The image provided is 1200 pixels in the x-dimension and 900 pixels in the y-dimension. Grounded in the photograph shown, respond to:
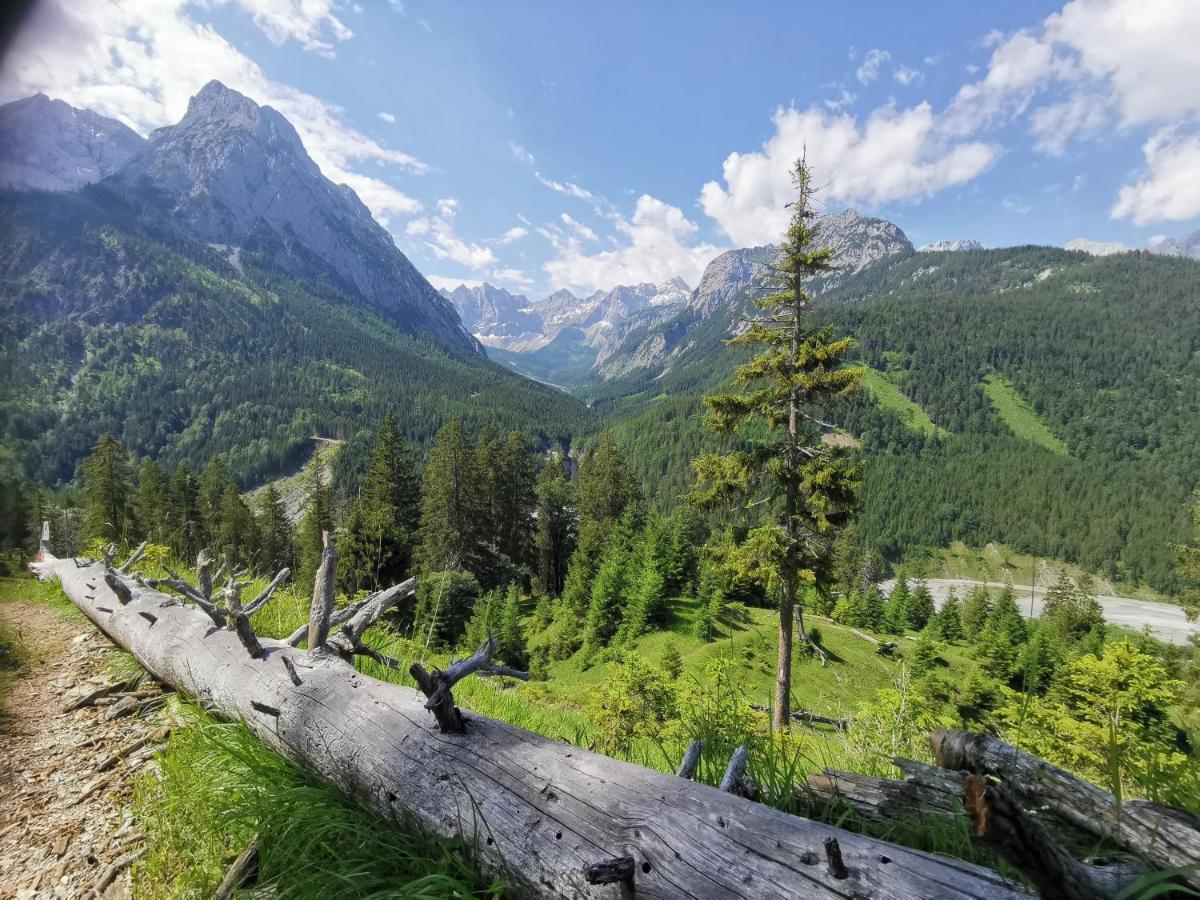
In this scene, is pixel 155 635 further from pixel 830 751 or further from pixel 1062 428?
pixel 1062 428

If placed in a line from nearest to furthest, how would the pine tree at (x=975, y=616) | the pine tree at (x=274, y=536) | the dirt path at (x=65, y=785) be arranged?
the dirt path at (x=65, y=785)
the pine tree at (x=274, y=536)
the pine tree at (x=975, y=616)

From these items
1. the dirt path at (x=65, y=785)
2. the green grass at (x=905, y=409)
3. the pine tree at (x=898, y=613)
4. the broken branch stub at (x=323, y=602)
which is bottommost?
the pine tree at (x=898, y=613)

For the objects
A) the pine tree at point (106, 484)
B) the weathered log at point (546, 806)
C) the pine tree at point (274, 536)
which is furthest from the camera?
the pine tree at point (274, 536)

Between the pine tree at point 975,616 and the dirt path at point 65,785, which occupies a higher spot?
the dirt path at point 65,785

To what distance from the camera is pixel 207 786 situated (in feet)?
9.76

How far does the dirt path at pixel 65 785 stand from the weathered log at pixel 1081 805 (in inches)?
164

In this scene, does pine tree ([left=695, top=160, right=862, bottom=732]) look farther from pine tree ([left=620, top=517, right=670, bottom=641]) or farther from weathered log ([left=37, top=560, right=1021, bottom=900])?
pine tree ([left=620, top=517, right=670, bottom=641])

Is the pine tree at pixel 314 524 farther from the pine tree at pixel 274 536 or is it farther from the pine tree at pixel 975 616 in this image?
the pine tree at pixel 975 616

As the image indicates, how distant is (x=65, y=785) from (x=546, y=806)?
3.79 metres

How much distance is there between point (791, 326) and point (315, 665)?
13.4 meters

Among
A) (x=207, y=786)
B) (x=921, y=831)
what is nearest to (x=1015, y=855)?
(x=921, y=831)

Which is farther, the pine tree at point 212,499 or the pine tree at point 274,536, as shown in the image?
the pine tree at point 274,536

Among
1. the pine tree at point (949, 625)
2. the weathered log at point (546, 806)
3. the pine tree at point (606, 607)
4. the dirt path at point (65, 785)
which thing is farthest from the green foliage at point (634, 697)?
the pine tree at point (949, 625)

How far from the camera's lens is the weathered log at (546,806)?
1657 mm
